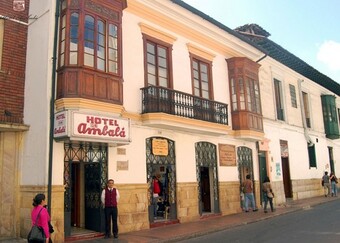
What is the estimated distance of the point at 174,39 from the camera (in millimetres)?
14281

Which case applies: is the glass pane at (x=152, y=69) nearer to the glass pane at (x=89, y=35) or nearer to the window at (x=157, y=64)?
the window at (x=157, y=64)

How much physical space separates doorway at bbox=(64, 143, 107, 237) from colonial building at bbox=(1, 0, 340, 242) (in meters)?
0.03

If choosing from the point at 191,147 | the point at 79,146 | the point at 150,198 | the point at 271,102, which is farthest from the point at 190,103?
the point at 271,102

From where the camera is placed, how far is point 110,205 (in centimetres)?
1030

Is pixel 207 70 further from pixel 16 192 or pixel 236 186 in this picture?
pixel 16 192

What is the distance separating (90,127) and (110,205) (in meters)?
2.31

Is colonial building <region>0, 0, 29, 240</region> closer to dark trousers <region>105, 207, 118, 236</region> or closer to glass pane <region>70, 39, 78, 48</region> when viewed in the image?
glass pane <region>70, 39, 78, 48</region>

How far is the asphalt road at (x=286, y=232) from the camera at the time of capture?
9.26 metres

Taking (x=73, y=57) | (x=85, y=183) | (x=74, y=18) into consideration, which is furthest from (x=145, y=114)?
(x=74, y=18)

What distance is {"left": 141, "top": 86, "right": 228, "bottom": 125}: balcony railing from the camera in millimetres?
12484

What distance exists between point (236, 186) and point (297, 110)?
30.8 ft

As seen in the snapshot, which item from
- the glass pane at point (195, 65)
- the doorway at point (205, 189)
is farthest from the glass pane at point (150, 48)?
the doorway at point (205, 189)

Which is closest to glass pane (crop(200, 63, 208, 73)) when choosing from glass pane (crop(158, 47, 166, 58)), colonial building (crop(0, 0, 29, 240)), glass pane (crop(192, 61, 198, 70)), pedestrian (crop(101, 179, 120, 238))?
glass pane (crop(192, 61, 198, 70))

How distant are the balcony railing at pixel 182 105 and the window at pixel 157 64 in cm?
60
